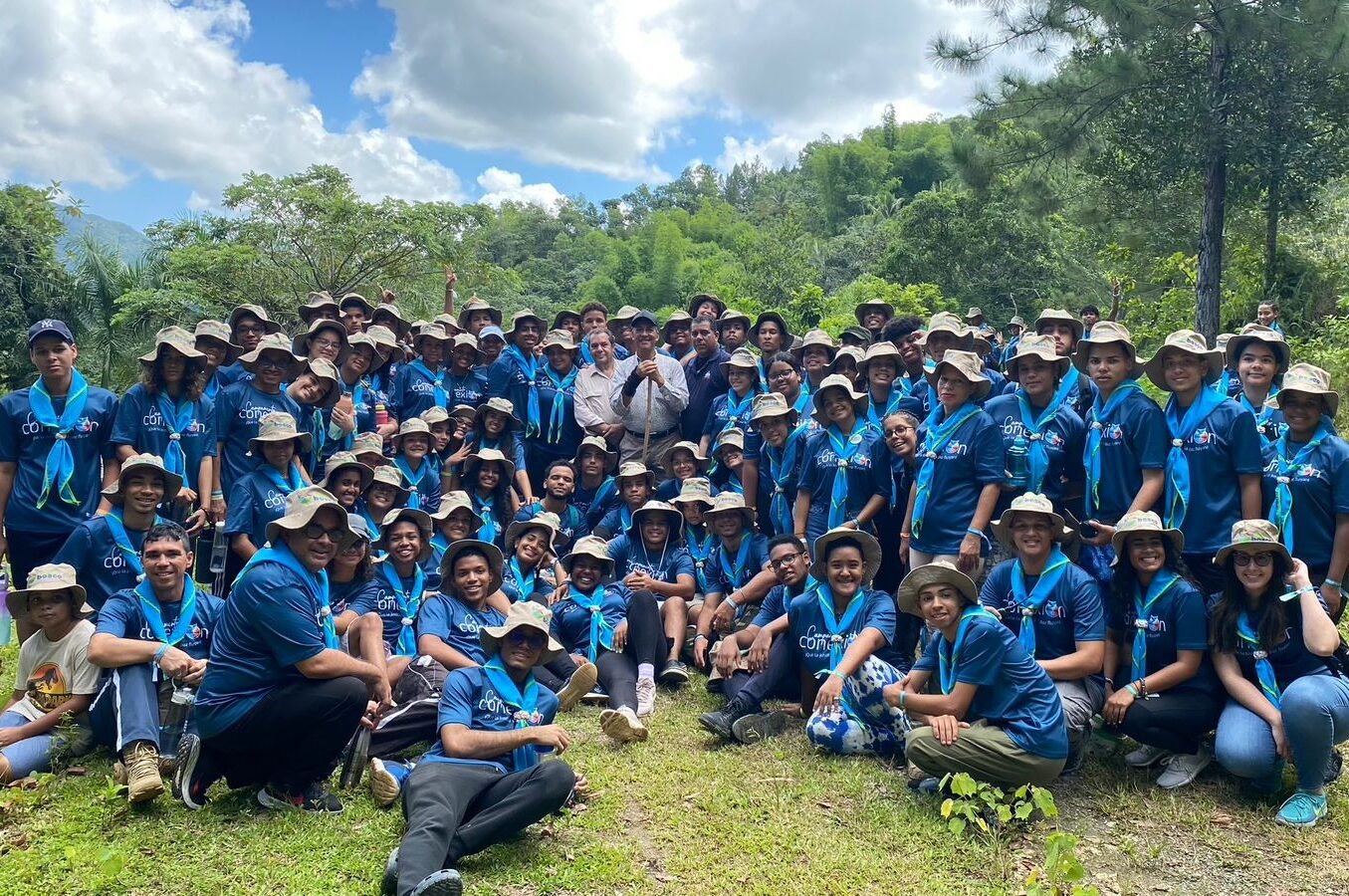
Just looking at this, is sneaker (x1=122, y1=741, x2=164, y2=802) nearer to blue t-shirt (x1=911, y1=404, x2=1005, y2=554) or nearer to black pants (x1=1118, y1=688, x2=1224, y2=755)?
blue t-shirt (x1=911, y1=404, x2=1005, y2=554)

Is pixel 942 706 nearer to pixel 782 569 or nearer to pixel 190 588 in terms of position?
pixel 782 569

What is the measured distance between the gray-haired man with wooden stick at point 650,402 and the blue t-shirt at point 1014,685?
446cm

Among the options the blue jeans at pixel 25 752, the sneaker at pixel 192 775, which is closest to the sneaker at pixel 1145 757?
the sneaker at pixel 192 775

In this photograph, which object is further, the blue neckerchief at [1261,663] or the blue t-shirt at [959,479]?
the blue t-shirt at [959,479]

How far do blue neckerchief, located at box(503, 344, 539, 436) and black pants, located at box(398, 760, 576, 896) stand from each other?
496 cm

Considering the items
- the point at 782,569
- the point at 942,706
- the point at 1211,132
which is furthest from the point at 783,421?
the point at 1211,132

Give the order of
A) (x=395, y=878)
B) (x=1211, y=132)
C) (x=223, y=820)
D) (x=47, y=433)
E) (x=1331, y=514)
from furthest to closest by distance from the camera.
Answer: (x=1211, y=132), (x=47, y=433), (x=1331, y=514), (x=223, y=820), (x=395, y=878)

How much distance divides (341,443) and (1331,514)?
23.8 feet

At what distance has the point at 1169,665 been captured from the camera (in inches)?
218

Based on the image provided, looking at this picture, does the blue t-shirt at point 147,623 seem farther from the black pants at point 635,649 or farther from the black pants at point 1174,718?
the black pants at point 1174,718

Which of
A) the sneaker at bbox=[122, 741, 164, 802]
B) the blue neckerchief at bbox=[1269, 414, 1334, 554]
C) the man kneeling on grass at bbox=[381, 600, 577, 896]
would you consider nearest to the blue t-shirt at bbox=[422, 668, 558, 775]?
the man kneeling on grass at bbox=[381, 600, 577, 896]

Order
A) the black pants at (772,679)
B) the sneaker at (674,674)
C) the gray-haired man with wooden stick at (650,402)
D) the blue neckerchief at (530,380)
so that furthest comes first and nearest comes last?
the blue neckerchief at (530,380) → the gray-haired man with wooden stick at (650,402) → the sneaker at (674,674) → the black pants at (772,679)

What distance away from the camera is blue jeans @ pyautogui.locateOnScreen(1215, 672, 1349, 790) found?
16.6ft

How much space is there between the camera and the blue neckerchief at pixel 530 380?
9.37m
